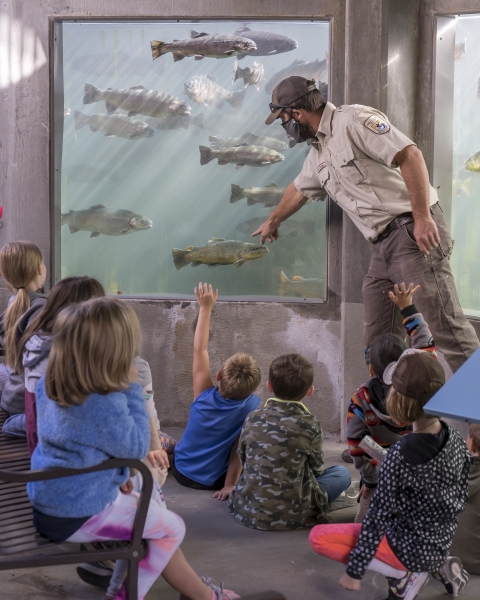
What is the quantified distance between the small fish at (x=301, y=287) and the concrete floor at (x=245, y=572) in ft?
6.58

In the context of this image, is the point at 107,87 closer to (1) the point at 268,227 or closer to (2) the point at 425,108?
(1) the point at 268,227

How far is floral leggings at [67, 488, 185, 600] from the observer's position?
2.38m

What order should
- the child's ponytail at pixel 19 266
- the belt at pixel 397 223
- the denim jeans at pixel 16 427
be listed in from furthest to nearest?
the belt at pixel 397 223
the child's ponytail at pixel 19 266
the denim jeans at pixel 16 427

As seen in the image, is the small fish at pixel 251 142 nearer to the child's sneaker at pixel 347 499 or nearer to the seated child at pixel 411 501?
the child's sneaker at pixel 347 499

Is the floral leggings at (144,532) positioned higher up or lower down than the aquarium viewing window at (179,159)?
lower down

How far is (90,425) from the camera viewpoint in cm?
229

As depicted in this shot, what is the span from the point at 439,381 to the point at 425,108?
307 centimetres

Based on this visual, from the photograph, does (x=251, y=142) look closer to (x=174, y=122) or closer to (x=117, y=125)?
(x=174, y=122)

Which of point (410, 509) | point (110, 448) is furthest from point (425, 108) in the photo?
point (110, 448)

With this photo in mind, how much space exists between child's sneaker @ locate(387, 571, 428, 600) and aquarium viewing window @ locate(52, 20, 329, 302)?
2.89 metres

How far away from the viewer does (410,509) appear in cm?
260

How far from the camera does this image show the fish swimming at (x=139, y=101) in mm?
5691

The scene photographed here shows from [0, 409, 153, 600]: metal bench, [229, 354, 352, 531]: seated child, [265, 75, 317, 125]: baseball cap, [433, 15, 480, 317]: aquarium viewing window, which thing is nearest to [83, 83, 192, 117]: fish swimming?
[265, 75, 317, 125]: baseball cap

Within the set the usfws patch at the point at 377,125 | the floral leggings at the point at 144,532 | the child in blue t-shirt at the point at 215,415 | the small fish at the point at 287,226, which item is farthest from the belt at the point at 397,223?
the floral leggings at the point at 144,532
